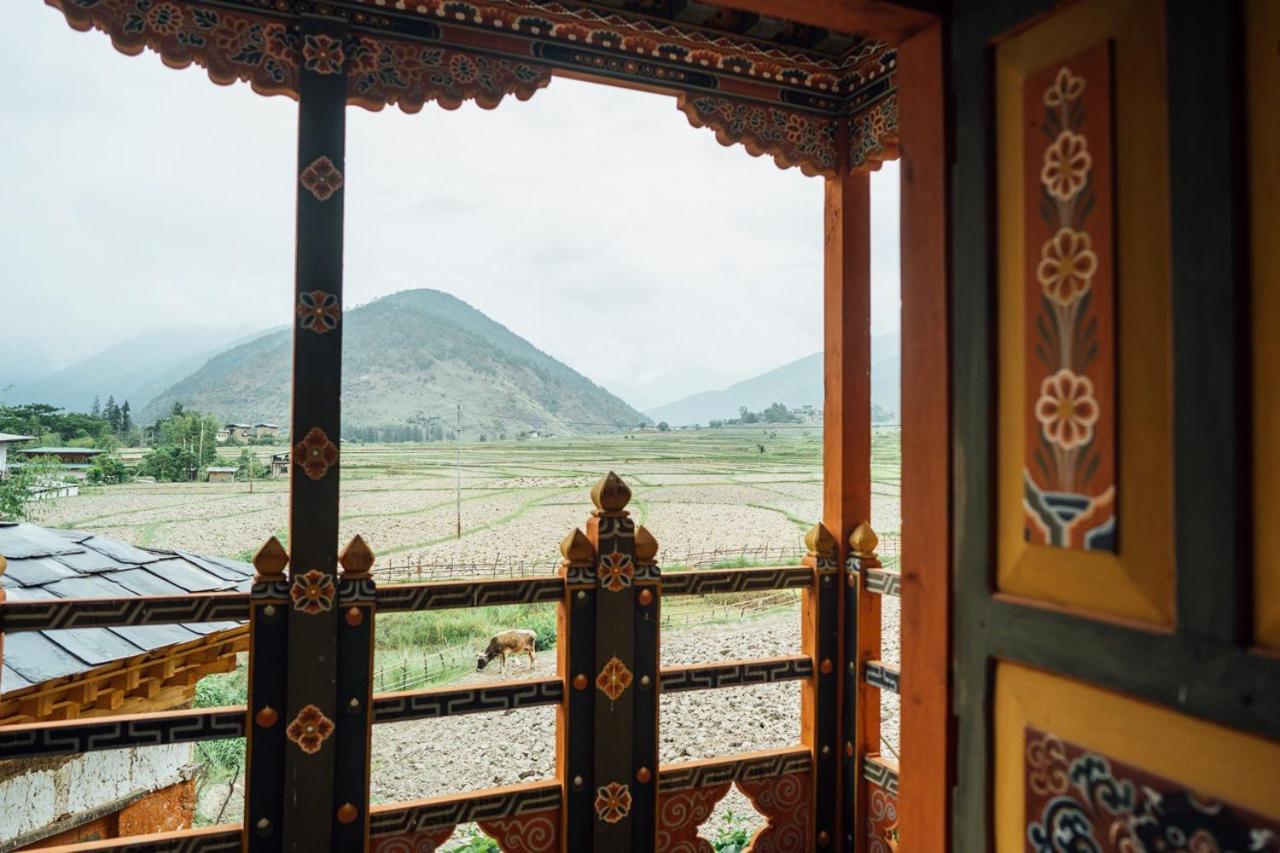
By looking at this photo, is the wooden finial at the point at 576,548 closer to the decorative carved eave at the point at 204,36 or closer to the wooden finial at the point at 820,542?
the wooden finial at the point at 820,542

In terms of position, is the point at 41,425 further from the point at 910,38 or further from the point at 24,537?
the point at 910,38

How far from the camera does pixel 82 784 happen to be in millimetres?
2887

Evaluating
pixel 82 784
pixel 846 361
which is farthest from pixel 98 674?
pixel 846 361

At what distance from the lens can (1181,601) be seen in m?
0.85

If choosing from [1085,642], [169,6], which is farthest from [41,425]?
[1085,642]

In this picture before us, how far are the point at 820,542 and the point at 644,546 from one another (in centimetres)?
76

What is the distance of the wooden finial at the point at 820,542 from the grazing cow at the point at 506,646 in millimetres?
1966

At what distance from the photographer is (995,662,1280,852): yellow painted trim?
31.1 inches

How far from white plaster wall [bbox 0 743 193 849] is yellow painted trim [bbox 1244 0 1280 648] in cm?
347

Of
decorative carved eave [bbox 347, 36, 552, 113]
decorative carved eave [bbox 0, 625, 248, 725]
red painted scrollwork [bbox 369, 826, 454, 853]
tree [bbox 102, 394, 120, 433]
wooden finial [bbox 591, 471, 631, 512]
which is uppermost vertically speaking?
decorative carved eave [bbox 347, 36, 552, 113]

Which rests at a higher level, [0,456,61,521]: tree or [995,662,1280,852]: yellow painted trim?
[0,456,61,521]: tree

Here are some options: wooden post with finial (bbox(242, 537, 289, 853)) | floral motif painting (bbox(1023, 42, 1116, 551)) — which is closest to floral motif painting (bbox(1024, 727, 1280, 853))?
floral motif painting (bbox(1023, 42, 1116, 551))

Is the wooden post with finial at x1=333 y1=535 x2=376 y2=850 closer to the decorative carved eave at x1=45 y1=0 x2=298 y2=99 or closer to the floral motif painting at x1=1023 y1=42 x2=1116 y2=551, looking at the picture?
the decorative carved eave at x1=45 y1=0 x2=298 y2=99

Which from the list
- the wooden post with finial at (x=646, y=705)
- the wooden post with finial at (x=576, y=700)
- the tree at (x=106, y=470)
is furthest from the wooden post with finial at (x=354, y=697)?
the tree at (x=106, y=470)
